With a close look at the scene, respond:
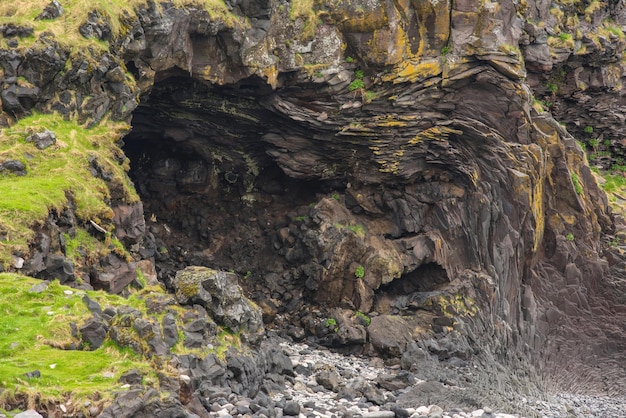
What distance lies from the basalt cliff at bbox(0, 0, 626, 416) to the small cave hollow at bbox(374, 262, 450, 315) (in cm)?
9

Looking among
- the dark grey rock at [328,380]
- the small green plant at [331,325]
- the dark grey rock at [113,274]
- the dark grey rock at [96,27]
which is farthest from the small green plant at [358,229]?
the dark grey rock at [96,27]

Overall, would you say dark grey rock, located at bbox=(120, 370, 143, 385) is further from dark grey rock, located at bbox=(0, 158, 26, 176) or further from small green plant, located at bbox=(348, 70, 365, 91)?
small green plant, located at bbox=(348, 70, 365, 91)

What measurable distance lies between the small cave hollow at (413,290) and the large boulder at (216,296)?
1519 centimetres

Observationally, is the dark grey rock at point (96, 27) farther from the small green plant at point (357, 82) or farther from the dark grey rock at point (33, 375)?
the dark grey rock at point (33, 375)

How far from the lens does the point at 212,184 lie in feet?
117

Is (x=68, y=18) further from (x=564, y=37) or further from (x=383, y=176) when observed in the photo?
(x=564, y=37)

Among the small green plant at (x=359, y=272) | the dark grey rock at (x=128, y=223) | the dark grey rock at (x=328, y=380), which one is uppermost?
the dark grey rock at (x=128, y=223)

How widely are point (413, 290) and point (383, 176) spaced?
22.3 feet

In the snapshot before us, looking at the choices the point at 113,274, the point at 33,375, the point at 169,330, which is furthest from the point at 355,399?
the point at 33,375

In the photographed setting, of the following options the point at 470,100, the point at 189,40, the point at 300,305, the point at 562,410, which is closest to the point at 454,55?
the point at 470,100

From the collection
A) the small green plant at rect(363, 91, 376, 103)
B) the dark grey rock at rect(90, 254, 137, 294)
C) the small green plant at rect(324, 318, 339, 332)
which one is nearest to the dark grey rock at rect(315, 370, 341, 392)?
the dark grey rock at rect(90, 254, 137, 294)

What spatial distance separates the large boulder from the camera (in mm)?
17109

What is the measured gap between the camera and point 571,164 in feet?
116

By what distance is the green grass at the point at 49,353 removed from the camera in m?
10.7
